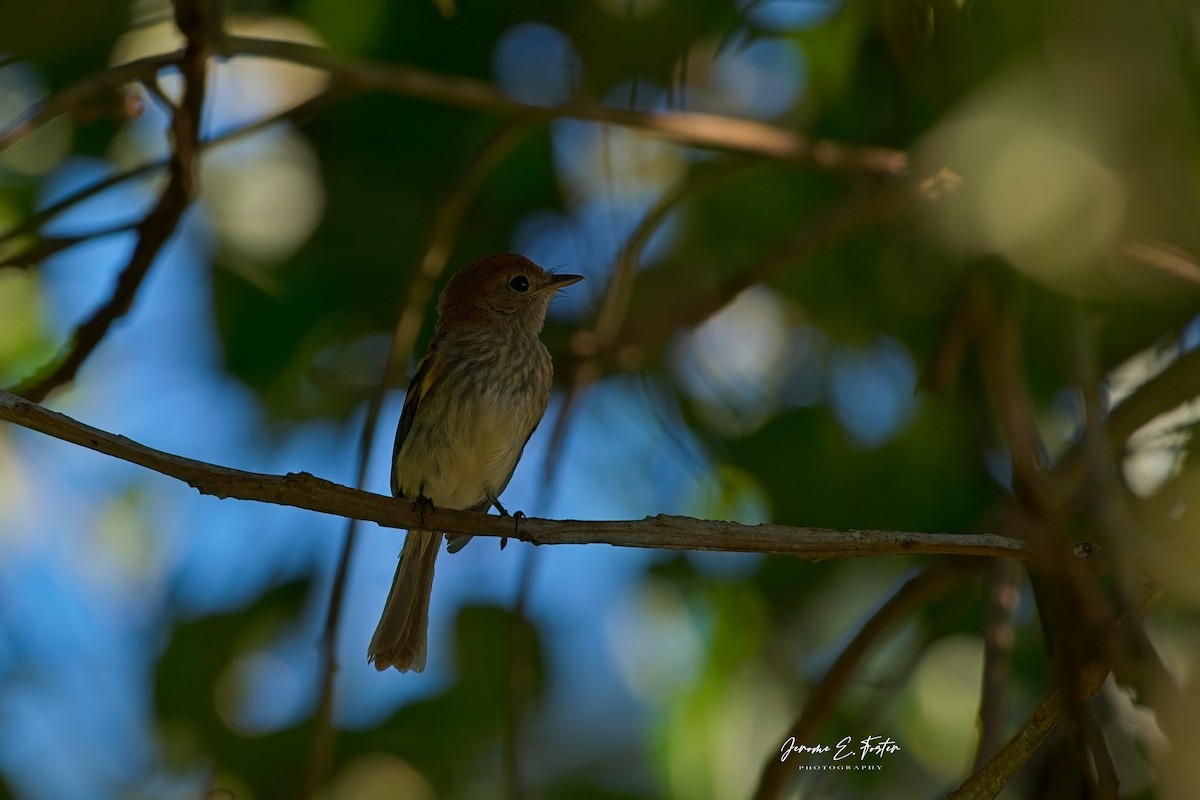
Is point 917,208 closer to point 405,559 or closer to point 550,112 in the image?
point 550,112

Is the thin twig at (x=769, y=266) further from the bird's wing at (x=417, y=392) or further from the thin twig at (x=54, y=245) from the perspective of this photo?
the thin twig at (x=54, y=245)

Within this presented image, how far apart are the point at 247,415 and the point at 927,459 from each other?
2.87 m

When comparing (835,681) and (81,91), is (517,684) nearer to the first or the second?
(835,681)

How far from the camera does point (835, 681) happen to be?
416 centimetres

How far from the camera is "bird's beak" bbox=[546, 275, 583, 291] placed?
538 centimetres

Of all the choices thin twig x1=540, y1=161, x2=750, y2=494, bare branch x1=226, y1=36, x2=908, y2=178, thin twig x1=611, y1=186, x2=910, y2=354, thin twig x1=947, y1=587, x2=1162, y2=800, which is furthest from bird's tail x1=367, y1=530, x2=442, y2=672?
thin twig x1=947, y1=587, x2=1162, y2=800

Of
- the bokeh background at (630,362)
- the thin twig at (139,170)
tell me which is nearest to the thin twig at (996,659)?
the bokeh background at (630,362)

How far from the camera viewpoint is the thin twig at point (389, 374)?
4.28m

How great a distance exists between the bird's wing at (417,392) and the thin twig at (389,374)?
0.92 feet

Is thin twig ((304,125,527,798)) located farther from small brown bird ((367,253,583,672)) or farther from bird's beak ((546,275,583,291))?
bird's beak ((546,275,583,291))

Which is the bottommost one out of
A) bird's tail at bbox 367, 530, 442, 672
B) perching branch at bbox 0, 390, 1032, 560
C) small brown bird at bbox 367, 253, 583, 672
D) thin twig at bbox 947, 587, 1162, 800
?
thin twig at bbox 947, 587, 1162, 800

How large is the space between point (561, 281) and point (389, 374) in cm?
107

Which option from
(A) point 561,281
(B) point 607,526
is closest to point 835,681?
(B) point 607,526

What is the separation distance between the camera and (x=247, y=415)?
545 centimetres
